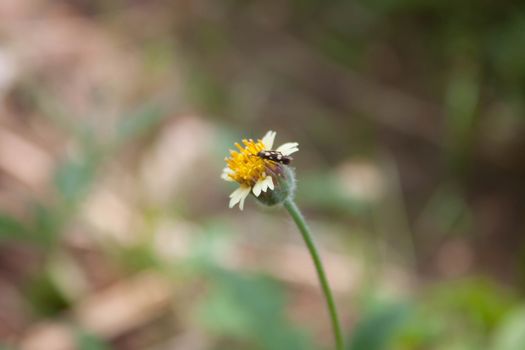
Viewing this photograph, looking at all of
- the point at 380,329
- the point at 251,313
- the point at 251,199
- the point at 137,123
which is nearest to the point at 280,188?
the point at 380,329

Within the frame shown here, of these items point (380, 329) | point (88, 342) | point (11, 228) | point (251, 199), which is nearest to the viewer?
point (380, 329)

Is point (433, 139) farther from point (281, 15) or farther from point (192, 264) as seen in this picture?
point (192, 264)

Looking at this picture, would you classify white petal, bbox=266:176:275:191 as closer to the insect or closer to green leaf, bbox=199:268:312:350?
the insect

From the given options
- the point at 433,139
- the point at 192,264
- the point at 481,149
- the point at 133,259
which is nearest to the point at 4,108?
the point at 133,259

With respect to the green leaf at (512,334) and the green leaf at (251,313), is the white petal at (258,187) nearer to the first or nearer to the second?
the green leaf at (251,313)

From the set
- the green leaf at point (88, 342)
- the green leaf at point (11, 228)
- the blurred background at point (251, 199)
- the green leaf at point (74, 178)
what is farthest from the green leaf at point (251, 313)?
the green leaf at point (11, 228)

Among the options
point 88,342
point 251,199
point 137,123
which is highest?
point 137,123

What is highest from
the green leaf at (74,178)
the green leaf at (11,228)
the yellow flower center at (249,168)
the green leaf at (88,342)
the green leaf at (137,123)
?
the green leaf at (137,123)

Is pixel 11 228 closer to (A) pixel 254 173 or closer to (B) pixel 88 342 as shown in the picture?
(B) pixel 88 342
